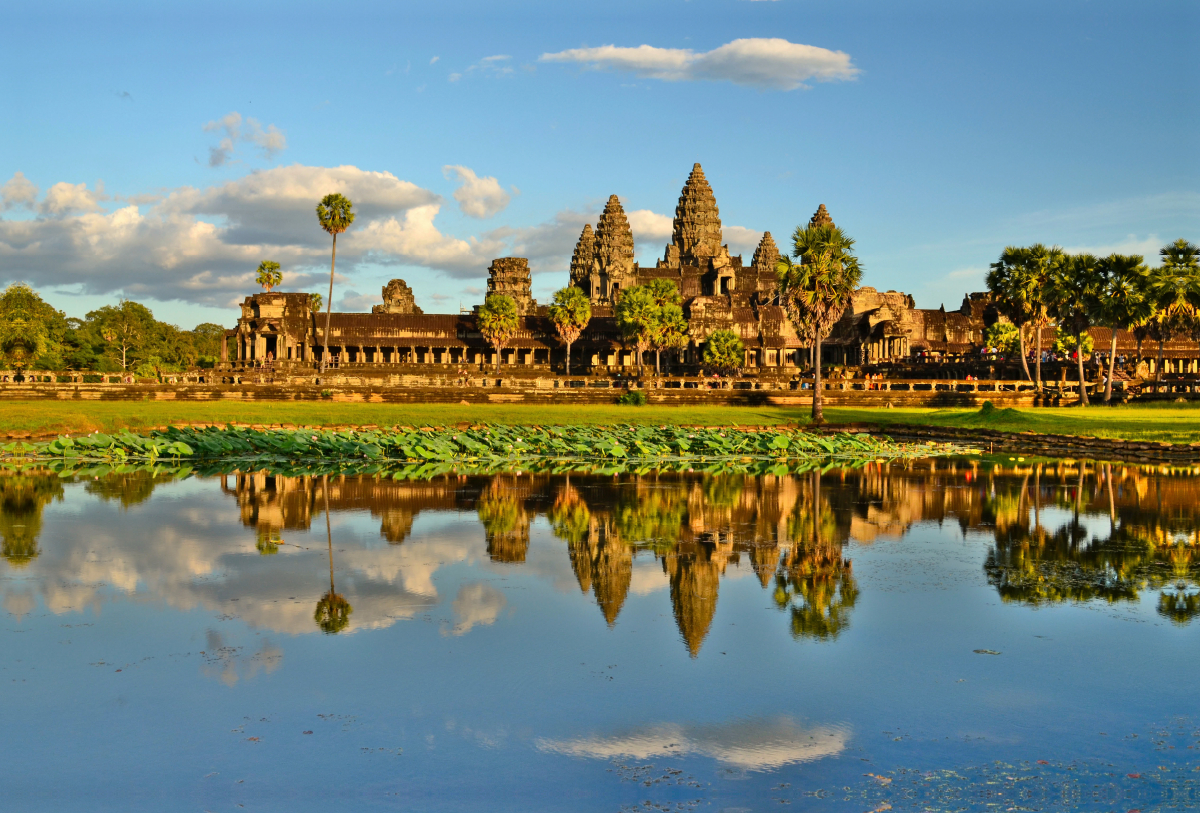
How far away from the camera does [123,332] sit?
128 metres

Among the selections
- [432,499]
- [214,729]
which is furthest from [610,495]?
[214,729]

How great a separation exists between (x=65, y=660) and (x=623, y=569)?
21.3 feet

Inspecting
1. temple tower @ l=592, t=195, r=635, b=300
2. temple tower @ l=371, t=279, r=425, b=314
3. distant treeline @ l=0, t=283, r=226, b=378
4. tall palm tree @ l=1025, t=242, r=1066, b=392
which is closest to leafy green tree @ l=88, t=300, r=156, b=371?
distant treeline @ l=0, t=283, r=226, b=378

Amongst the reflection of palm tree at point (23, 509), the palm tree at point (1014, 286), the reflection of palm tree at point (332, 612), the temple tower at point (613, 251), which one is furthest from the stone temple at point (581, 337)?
the reflection of palm tree at point (332, 612)

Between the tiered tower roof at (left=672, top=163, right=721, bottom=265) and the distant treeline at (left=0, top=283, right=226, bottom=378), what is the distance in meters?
61.1

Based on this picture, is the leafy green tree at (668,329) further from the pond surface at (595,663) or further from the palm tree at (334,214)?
the pond surface at (595,663)

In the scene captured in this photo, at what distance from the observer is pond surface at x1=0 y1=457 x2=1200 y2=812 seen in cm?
650

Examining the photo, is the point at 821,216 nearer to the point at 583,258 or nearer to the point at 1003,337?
the point at 583,258

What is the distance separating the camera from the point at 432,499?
19.7m

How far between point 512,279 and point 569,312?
24416 mm

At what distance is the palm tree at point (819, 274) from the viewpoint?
46.9 metres

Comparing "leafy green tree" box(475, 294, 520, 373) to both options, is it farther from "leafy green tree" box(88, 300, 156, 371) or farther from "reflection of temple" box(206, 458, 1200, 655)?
"reflection of temple" box(206, 458, 1200, 655)

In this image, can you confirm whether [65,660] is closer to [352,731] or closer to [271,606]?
[271,606]

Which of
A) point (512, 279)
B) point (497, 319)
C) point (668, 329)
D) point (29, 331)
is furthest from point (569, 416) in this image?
point (512, 279)
